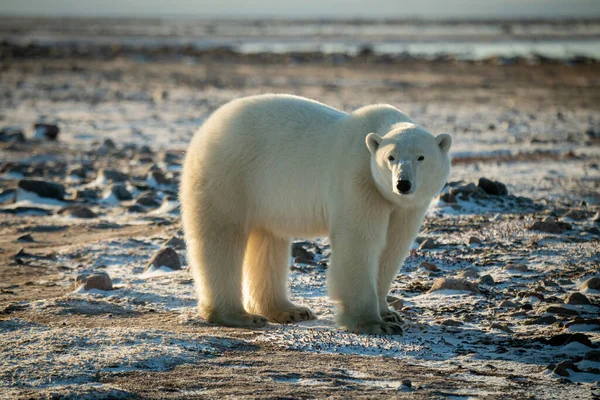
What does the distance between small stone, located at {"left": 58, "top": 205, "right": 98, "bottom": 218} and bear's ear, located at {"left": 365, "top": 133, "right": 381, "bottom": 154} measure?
208 inches

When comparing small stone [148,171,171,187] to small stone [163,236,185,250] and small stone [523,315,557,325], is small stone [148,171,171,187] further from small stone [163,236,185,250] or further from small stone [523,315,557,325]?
small stone [523,315,557,325]

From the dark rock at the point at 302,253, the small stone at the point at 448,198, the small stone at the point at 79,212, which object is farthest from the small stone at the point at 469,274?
the small stone at the point at 79,212

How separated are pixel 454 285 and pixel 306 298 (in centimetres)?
120

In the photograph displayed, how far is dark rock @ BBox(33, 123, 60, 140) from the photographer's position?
1538cm

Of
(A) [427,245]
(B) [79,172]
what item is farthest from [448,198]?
(B) [79,172]

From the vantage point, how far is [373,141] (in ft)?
17.9

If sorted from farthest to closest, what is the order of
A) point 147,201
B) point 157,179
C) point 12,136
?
point 12,136 → point 157,179 → point 147,201

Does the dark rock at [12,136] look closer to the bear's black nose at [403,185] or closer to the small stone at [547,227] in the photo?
the small stone at [547,227]

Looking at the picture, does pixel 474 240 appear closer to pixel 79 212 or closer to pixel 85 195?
pixel 79 212

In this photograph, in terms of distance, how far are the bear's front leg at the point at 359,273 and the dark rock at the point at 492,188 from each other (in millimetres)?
4317

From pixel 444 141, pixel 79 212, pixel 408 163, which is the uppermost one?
pixel 444 141

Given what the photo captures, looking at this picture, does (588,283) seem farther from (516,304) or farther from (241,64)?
(241,64)

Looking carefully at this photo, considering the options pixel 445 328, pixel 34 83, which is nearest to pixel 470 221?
pixel 445 328

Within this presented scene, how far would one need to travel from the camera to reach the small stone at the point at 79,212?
9.84 m
